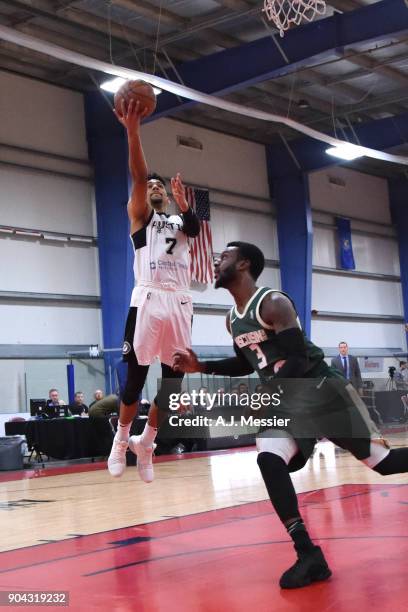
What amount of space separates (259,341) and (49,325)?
15359mm

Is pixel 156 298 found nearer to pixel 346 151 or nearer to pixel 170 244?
pixel 170 244

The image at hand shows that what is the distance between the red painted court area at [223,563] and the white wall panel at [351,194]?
20832 mm

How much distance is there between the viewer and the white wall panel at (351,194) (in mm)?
26948

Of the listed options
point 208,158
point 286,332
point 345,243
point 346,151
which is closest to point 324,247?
point 345,243

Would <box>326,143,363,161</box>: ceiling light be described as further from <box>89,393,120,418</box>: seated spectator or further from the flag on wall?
<box>89,393,120,418</box>: seated spectator

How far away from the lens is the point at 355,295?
91.4ft

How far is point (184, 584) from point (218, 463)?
8.71 m

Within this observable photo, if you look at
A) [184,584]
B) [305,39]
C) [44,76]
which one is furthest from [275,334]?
[44,76]

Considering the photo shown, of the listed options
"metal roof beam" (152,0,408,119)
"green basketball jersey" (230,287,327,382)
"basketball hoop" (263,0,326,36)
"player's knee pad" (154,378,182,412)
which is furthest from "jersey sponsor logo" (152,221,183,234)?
"metal roof beam" (152,0,408,119)

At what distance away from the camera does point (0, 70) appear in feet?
61.6

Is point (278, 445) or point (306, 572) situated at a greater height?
point (278, 445)

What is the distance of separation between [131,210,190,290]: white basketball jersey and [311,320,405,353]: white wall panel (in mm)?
19555

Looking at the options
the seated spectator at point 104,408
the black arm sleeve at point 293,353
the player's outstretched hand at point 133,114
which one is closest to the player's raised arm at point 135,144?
the player's outstretched hand at point 133,114

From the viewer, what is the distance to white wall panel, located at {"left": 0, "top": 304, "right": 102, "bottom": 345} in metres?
18.6
